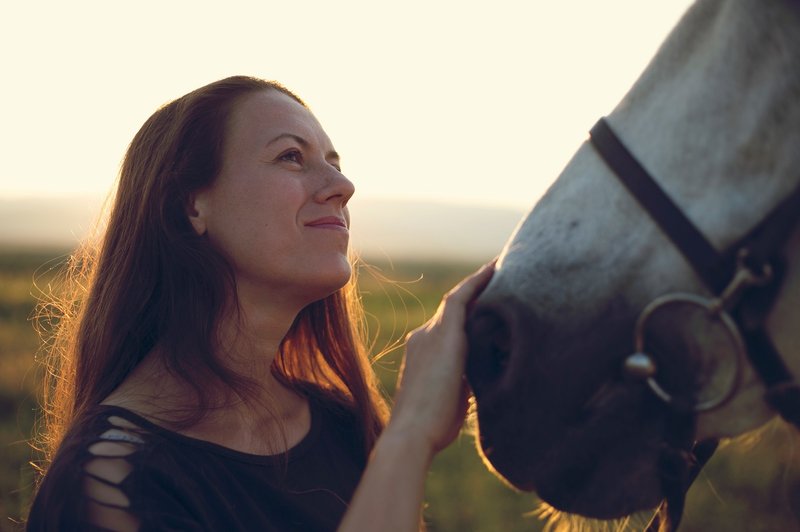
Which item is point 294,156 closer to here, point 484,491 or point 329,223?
point 329,223

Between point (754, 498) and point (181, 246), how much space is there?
4.88m

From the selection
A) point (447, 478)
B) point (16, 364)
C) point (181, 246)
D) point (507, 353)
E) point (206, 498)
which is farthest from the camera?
point (16, 364)

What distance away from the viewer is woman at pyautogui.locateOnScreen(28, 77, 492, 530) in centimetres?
187

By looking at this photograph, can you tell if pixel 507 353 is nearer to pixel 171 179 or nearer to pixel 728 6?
pixel 728 6

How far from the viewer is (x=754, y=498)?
545 centimetres

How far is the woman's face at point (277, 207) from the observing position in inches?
90.7

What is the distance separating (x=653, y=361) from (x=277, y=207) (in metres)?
1.27

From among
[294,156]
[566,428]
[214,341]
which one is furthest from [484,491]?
[566,428]

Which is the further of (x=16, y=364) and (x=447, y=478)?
(x=16, y=364)

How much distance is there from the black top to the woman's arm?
474mm

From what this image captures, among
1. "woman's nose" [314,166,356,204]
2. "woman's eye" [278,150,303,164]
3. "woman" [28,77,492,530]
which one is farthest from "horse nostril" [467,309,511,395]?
"woman's eye" [278,150,303,164]

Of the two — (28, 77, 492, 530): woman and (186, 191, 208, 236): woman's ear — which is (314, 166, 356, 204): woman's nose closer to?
(28, 77, 492, 530): woman

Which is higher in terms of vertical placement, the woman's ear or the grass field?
the woman's ear

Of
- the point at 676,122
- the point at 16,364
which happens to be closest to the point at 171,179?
the point at 676,122
